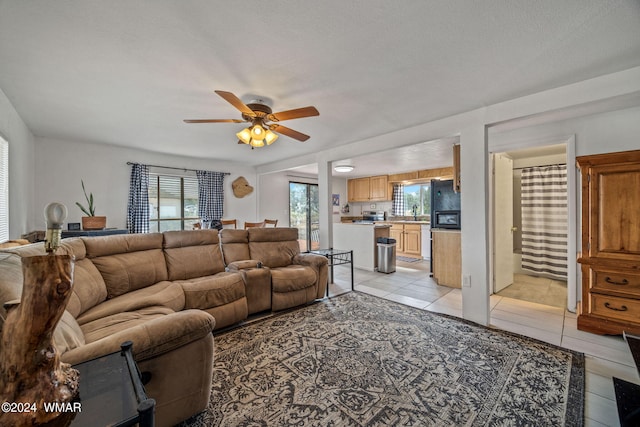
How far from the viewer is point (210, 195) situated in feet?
17.9

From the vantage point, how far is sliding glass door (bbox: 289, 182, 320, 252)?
6969 mm

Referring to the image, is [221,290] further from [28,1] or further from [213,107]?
[28,1]

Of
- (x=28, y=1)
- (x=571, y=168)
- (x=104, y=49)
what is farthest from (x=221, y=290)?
(x=571, y=168)

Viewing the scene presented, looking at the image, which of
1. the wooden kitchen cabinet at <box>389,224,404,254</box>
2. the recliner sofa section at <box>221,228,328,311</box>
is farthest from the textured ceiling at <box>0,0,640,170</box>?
the wooden kitchen cabinet at <box>389,224,404,254</box>

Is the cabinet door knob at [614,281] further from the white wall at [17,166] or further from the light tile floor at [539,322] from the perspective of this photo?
the white wall at [17,166]

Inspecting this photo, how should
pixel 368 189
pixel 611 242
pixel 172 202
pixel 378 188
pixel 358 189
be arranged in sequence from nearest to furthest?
pixel 611 242
pixel 172 202
pixel 378 188
pixel 368 189
pixel 358 189

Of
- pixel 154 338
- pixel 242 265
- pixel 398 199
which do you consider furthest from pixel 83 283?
pixel 398 199

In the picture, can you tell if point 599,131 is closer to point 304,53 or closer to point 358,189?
point 304,53

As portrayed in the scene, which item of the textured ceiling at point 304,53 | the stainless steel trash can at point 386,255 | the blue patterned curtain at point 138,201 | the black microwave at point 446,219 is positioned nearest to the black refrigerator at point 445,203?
the black microwave at point 446,219

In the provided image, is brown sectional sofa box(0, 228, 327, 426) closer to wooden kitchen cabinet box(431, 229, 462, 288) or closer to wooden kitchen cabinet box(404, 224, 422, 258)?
wooden kitchen cabinet box(431, 229, 462, 288)

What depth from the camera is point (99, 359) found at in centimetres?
111

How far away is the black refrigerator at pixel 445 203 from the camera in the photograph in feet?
14.0

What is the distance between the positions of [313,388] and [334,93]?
243cm

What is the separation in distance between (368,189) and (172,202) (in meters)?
5.04
